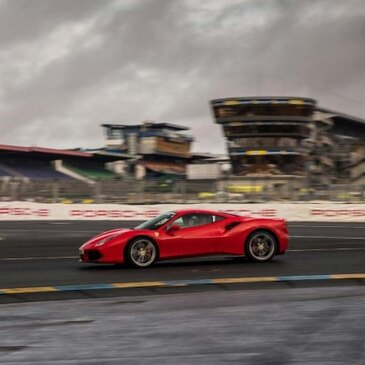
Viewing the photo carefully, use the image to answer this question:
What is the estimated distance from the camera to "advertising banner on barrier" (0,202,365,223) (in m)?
29.5

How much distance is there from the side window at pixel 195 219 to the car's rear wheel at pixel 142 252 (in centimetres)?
66

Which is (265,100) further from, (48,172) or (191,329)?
(191,329)

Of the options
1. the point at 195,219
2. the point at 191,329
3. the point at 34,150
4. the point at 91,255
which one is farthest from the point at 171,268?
the point at 34,150

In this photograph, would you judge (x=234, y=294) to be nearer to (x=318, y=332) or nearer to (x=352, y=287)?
(x=352, y=287)

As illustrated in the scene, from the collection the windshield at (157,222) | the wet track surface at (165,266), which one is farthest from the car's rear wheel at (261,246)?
the windshield at (157,222)

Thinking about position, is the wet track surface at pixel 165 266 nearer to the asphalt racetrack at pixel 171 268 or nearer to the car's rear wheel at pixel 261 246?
the asphalt racetrack at pixel 171 268

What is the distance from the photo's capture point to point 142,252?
37.8ft

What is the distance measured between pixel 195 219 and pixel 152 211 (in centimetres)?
1827

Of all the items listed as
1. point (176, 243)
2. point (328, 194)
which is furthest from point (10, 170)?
point (176, 243)

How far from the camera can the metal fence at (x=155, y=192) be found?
32.6 metres

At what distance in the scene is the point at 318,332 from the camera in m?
5.78

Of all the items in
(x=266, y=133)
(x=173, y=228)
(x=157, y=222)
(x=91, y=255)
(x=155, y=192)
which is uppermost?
(x=266, y=133)

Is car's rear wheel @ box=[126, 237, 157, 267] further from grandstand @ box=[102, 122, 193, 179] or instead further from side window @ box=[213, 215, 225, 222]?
grandstand @ box=[102, 122, 193, 179]

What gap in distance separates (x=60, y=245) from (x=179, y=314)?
417 inches
